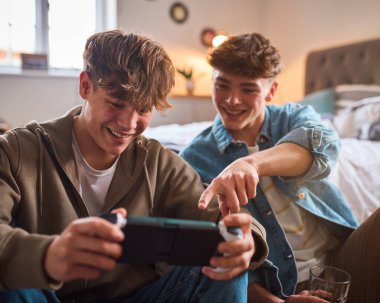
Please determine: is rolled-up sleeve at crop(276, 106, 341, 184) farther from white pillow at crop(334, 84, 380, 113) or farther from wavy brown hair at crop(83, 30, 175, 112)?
white pillow at crop(334, 84, 380, 113)

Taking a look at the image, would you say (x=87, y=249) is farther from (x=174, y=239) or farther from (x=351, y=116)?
(x=351, y=116)

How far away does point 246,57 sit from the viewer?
1.22 metres

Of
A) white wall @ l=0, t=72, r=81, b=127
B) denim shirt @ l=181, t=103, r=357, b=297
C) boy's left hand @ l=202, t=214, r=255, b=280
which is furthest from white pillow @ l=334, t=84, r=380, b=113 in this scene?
boy's left hand @ l=202, t=214, r=255, b=280

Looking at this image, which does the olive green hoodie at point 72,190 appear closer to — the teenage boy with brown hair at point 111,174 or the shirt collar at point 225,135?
the teenage boy with brown hair at point 111,174

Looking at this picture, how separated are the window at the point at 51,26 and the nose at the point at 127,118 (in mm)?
2664

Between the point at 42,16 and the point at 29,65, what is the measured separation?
1.64ft

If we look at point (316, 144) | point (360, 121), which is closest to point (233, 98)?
point (316, 144)

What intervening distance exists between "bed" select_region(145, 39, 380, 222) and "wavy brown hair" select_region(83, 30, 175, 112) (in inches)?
23.1

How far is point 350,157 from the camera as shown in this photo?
177cm

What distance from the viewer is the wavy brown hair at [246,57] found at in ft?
4.02

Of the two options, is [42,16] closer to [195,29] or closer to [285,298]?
[195,29]

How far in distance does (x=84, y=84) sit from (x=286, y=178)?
65 centimetres

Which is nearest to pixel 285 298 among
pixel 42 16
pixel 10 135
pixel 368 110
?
pixel 10 135

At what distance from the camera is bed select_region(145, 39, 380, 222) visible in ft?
5.38
